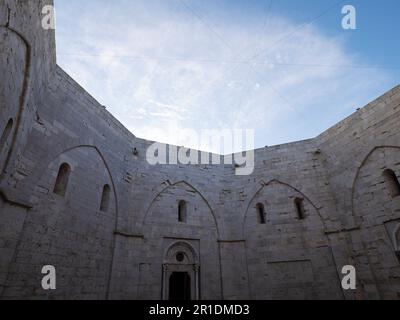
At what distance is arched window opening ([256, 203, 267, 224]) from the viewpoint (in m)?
10.1

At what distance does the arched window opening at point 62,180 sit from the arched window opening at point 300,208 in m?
8.42

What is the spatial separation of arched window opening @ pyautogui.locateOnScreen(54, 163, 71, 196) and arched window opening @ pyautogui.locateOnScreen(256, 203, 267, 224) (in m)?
7.33

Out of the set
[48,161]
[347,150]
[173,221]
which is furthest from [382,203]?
[48,161]

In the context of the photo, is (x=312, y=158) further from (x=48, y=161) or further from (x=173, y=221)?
(x=48, y=161)

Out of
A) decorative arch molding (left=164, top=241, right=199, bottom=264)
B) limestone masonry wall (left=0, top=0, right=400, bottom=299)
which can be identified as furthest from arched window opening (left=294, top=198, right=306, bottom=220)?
decorative arch molding (left=164, top=241, right=199, bottom=264)

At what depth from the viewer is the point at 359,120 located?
911 centimetres

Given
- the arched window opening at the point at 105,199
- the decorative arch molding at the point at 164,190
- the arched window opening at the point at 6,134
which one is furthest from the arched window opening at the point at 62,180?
the decorative arch molding at the point at 164,190

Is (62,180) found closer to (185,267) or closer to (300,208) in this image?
(185,267)

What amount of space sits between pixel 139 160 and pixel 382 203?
889 centimetres

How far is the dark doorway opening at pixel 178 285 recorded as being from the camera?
374 inches

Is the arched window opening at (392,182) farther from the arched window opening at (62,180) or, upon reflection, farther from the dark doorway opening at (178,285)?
the arched window opening at (62,180)

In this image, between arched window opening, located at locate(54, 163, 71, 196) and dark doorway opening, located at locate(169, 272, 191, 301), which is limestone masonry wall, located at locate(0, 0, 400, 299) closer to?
arched window opening, located at locate(54, 163, 71, 196)

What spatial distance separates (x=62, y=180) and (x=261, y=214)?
300 inches
